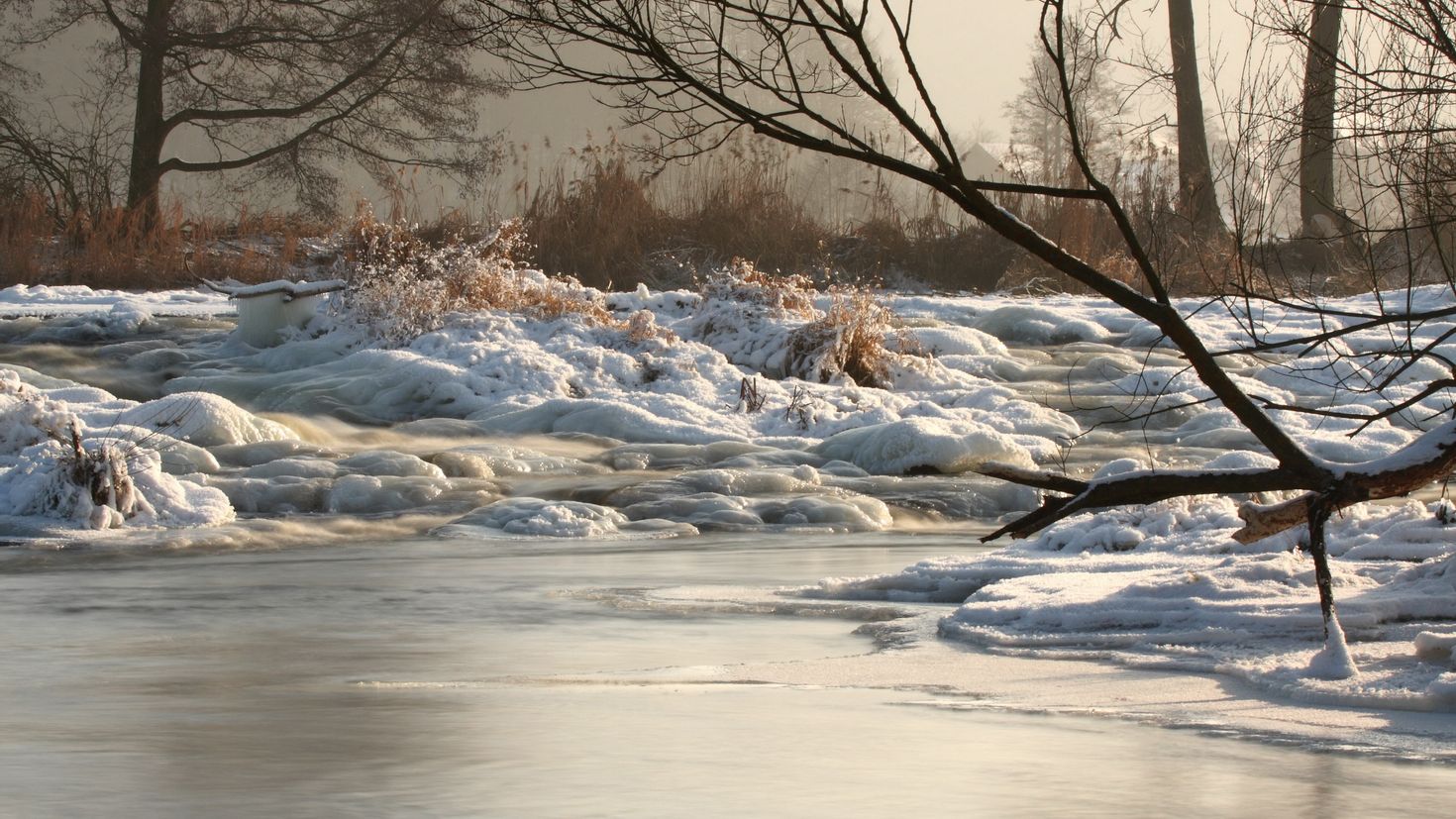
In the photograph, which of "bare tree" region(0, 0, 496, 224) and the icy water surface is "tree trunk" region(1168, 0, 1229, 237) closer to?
"bare tree" region(0, 0, 496, 224)

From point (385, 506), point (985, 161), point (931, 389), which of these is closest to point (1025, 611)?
point (385, 506)

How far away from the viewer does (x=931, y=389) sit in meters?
13.3

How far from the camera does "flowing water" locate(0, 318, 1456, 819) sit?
9.54 ft

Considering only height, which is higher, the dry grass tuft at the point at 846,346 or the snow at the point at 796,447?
the dry grass tuft at the point at 846,346

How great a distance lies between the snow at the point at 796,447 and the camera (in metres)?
4.76

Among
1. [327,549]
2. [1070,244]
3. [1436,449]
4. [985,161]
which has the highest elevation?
[985,161]

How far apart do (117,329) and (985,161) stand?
46159 mm

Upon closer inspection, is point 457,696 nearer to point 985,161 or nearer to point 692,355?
point 692,355

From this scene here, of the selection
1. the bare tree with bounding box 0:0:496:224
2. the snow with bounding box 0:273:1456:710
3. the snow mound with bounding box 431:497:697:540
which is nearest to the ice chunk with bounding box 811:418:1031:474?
the snow with bounding box 0:273:1456:710

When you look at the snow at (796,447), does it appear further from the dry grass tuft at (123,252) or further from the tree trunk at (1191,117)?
the tree trunk at (1191,117)

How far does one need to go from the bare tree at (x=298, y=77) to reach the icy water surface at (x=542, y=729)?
57.2ft

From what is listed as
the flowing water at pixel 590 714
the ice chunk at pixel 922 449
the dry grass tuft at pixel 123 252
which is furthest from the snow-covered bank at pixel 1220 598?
the dry grass tuft at pixel 123 252

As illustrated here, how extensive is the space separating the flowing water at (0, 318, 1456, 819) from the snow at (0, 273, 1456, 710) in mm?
494

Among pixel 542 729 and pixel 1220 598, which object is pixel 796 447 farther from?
pixel 542 729
